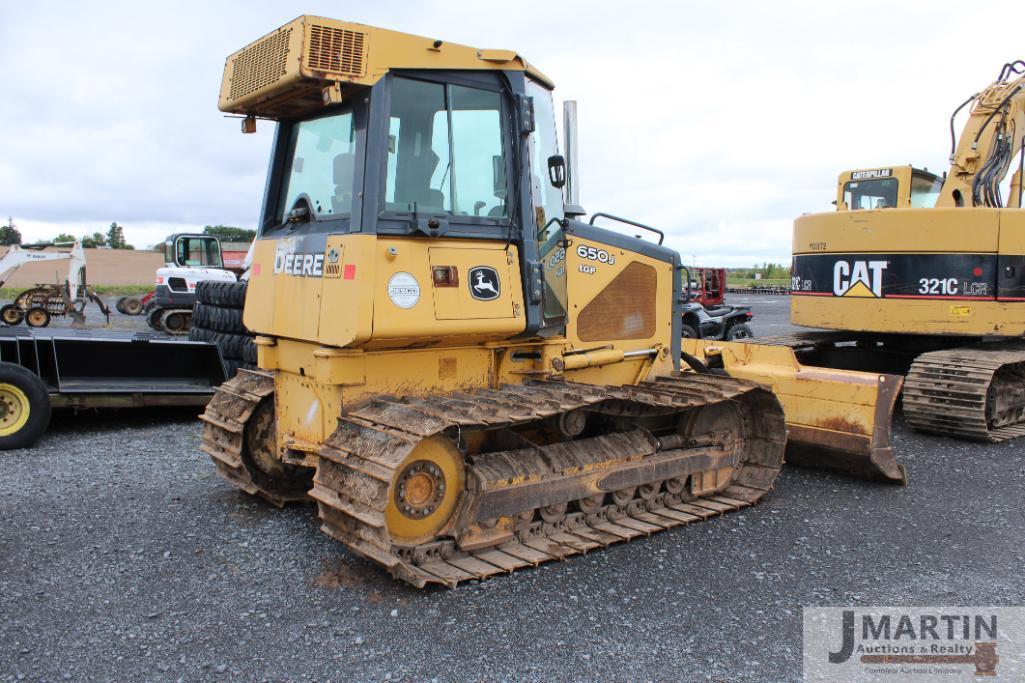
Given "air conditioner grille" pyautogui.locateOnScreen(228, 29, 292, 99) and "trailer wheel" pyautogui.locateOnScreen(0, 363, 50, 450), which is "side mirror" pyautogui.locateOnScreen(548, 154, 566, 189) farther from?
"trailer wheel" pyautogui.locateOnScreen(0, 363, 50, 450)

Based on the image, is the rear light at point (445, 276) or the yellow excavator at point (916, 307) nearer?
the rear light at point (445, 276)

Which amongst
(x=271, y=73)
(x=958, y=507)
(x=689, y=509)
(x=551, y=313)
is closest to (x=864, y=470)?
(x=958, y=507)

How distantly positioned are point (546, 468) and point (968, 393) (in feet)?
17.0

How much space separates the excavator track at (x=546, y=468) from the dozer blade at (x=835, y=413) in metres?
0.74

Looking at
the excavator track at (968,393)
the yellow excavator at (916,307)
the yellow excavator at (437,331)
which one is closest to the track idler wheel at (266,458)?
the yellow excavator at (437,331)

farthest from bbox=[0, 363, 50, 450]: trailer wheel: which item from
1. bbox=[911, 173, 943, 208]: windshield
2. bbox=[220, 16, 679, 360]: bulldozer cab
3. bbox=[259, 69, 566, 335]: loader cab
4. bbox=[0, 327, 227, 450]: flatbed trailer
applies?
bbox=[911, 173, 943, 208]: windshield

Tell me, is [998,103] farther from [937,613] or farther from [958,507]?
[937,613]

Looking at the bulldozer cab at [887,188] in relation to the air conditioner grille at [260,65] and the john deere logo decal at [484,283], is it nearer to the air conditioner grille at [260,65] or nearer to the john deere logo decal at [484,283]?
the john deere logo decal at [484,283]

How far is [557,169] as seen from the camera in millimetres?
5043

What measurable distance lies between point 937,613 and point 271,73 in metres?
4.63

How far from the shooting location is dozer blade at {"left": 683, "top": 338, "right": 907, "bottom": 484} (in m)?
6.30

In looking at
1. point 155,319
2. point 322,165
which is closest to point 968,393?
point 322,165

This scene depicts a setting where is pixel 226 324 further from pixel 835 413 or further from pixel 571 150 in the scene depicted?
pixel 835 413

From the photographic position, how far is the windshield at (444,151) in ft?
15.1
